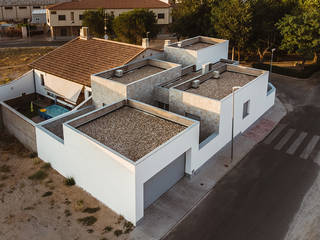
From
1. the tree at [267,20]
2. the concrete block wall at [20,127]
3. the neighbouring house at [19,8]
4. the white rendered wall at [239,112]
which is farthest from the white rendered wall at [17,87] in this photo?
Answer: the neighbouring house at [19,8]

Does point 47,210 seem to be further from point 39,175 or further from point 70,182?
point 39,175

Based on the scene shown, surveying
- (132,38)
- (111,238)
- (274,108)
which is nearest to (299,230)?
(111,238)

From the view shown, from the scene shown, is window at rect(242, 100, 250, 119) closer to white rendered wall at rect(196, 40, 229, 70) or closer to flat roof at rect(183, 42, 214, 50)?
white rendered wall at rect(196, 40, 229, 70)

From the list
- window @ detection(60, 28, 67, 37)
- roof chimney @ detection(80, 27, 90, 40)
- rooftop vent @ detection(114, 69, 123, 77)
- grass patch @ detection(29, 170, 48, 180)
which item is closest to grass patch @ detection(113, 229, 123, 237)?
grass patch @ detection(29, 170, 48, 180)

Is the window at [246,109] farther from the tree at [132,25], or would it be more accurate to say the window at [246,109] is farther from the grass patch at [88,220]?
the tree at [132,25]

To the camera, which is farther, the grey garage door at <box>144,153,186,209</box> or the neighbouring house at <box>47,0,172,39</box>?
the neighbouring house at <box>47,0,172,39</box>
